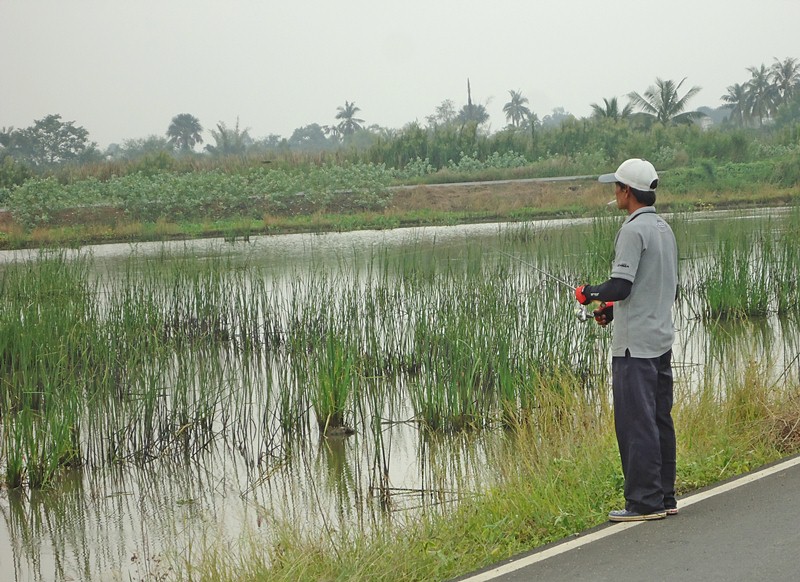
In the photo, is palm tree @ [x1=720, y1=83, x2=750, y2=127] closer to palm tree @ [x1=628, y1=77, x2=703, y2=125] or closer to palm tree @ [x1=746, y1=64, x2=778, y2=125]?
palm tree @ [x1=746, y1=64, x2=778, y2=125]

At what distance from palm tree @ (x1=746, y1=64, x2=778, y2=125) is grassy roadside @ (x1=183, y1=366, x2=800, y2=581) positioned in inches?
3011

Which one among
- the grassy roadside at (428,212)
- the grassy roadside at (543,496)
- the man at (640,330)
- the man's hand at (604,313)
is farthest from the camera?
the grassy roadside at (428,212)

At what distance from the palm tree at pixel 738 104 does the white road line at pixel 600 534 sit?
78579 millimetres

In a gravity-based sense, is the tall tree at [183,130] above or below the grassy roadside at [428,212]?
above

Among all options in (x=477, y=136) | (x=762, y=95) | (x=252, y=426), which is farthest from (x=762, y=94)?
(x=252, y=426)

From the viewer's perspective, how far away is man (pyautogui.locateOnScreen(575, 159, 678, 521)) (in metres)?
4.61

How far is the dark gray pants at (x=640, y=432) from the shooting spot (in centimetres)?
464

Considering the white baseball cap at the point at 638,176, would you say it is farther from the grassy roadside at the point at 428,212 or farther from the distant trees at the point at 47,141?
the distant trees at the point at 47,141

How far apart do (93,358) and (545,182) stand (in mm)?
30408

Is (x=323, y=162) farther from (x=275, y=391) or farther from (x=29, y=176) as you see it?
(x=275, y=391)

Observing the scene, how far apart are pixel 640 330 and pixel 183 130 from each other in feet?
290

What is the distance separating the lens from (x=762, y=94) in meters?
77.8

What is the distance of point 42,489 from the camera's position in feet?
22.9

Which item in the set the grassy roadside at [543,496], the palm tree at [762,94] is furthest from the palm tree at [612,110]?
the grassy roadside at [543,496]
